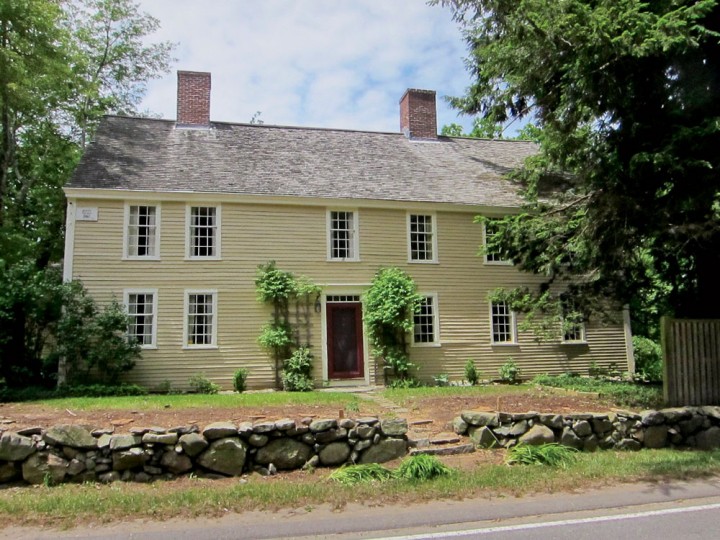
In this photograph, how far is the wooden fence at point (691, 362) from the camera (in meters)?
10.2

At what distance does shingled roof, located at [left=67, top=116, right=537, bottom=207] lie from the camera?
1673 cm

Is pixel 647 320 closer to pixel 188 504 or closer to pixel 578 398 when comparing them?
pixel 578 398

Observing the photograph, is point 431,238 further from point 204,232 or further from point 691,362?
point 691,362

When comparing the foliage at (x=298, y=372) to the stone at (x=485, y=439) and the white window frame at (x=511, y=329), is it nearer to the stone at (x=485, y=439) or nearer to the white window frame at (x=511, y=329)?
the white window frame at (x=511, y=329)

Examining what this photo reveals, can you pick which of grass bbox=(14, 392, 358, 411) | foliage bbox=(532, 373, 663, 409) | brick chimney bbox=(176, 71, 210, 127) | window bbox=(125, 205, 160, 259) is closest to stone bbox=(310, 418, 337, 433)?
grass bbox=(14, 392, 358, 411)

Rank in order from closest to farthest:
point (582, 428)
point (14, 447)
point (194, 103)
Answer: point (14, 447)
point (582, 428)
point (194, 103)

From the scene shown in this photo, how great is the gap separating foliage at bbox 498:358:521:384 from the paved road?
1125 centimetres

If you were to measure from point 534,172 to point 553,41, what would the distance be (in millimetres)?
4356

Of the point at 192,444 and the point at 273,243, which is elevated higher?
the point at 273,243

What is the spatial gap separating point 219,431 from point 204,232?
10251 millimetres

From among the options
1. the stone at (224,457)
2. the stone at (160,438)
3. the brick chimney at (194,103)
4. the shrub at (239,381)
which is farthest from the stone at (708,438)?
the brick chimney at (194,103)

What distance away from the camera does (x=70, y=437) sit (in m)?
6.97

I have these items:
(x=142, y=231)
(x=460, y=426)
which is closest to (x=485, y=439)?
→ (x=460, y=426)

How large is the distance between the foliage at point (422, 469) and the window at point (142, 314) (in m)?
10.6
